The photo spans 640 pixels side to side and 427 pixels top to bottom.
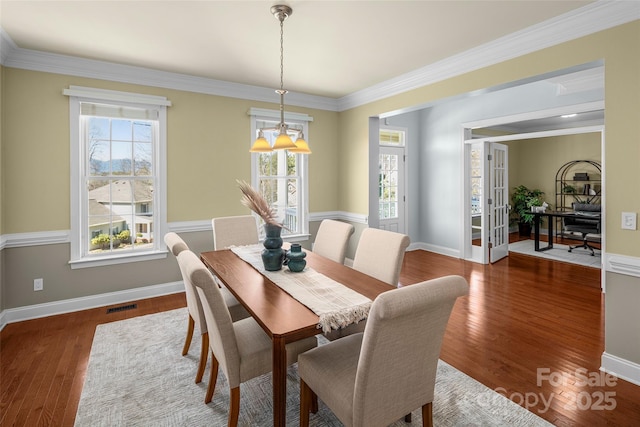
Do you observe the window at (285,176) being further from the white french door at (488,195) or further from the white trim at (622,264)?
the white trim at (622,264)

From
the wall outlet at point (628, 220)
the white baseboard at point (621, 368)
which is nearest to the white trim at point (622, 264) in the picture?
the wall outlet at point (628, 220)

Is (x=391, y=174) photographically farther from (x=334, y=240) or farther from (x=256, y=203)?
(x=256, y=203)

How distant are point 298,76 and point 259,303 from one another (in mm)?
2995

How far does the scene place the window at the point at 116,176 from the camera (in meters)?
3.40

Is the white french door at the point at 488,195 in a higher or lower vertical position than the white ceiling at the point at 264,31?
lower

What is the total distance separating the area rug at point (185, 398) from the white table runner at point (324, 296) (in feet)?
2.40

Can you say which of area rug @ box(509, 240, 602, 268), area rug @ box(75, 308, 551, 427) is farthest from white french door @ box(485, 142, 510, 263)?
area rug @ box(75, 308, 551, 427)

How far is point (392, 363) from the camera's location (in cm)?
131

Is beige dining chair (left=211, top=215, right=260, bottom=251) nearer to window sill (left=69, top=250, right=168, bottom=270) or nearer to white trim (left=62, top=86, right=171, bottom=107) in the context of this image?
window sill (left=69, top=250, right=168, bottom=270)

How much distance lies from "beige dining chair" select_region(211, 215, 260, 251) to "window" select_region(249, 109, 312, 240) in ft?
2.93

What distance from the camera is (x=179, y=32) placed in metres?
2.71

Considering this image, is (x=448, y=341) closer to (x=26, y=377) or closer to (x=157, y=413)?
(x=157, y=413)

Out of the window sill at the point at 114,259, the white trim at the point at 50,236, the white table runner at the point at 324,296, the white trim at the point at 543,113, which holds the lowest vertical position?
the window sill at the point at 114,259

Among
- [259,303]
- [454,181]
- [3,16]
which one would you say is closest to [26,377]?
[259,303]
